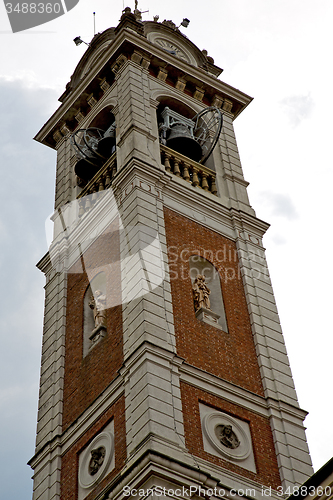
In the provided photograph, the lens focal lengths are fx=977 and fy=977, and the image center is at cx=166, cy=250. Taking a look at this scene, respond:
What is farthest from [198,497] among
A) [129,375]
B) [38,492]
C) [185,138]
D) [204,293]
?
[185,138]

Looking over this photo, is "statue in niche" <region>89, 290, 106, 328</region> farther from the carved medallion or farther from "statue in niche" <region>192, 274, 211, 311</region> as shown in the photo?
the carved medallion

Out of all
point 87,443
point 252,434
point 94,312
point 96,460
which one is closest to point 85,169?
point 94,312

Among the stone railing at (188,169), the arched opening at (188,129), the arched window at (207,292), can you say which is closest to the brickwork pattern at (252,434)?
the arched window at (207,292)

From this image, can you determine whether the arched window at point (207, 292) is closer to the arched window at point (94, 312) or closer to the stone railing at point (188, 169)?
the arched window at point (94, 312)

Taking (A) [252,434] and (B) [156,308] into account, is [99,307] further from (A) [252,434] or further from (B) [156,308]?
(A) [252,434]

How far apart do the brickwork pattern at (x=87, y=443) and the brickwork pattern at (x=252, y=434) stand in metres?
1.43

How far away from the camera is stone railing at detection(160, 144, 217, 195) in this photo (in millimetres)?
29422

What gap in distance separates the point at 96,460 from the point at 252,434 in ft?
11.9

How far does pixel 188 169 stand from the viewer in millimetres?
30047

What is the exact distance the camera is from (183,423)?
21.2m

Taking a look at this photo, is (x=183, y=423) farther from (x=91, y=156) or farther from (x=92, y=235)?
(x=91, y=156)

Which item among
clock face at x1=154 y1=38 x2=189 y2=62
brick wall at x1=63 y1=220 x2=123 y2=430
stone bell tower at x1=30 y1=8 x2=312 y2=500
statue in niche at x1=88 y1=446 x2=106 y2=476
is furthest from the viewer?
clock face at x1=154 y1=38 x2=189 y2=62

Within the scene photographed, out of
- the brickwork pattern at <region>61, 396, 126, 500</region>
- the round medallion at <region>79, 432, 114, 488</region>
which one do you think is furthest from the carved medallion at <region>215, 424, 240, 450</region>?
the round medallion at <region>79, 432, 114, 488</region>

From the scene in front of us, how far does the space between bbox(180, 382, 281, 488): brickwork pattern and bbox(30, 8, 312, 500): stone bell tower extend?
1.3 inches
